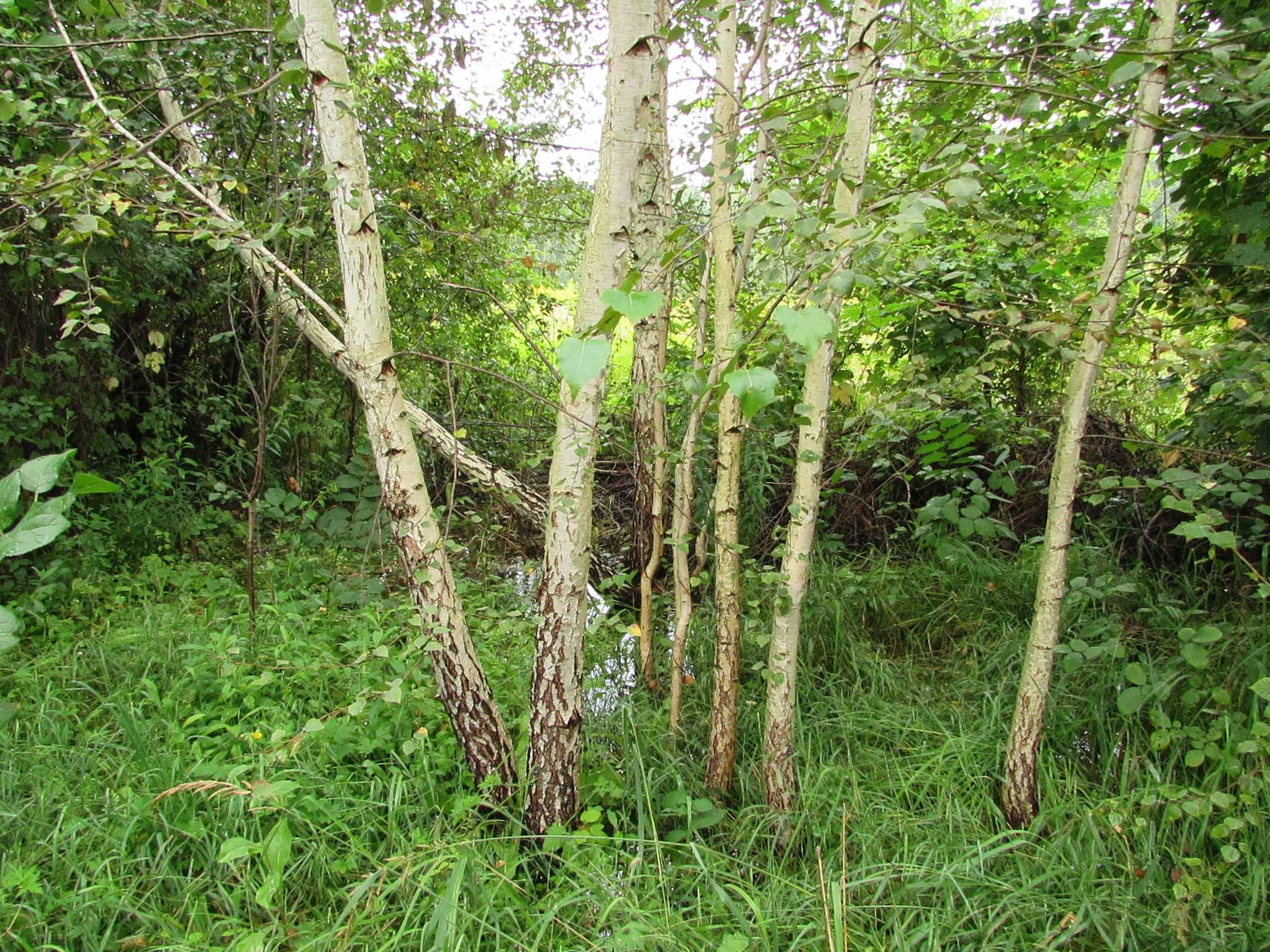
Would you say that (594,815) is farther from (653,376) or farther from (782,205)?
(782,205)

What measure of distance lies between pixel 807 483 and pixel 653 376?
2.59 feet

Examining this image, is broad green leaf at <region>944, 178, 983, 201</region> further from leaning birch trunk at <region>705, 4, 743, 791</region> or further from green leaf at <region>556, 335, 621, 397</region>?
leaning birch trunk at <region>705, 4, 743, 791</region>

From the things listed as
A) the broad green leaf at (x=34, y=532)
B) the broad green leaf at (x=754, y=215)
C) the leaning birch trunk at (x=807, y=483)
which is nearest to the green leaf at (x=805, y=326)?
the broad green leaf at (x=754, y=215)

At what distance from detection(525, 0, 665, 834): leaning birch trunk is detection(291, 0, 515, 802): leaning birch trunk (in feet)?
0.67

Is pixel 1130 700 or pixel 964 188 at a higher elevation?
pixel 964 188

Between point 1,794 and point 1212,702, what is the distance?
3.58 m

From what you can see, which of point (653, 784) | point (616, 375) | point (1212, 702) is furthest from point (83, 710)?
point (616, 375)

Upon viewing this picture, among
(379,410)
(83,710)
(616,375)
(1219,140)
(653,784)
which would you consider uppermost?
(1219,140)

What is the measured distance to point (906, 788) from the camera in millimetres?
2123

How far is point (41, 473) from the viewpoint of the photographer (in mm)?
854

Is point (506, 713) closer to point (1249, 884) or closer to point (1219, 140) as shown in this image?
point (1249, 884)

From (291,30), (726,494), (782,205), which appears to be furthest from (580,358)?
(726,494)

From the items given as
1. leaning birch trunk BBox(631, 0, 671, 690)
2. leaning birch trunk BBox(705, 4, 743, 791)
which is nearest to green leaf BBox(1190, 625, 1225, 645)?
leaning birch trunk BBox(705, 4, 743, 791)

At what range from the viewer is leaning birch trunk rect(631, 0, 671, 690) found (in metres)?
2.18
